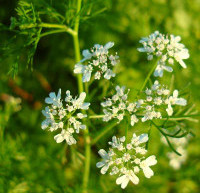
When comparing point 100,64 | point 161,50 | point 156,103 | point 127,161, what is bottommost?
point 127,161

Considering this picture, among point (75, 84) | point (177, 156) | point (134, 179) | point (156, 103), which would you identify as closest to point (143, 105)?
point (156, 103)

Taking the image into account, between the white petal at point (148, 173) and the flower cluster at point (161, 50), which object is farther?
the flower cluster at point (161, 50)

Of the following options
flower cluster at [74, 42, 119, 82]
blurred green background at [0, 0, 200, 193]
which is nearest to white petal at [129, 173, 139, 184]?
flower cluster at [74, 42, 119, 82]

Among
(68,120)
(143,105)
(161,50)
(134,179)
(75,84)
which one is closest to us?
(134,179)

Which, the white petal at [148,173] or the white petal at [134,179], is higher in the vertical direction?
the white petal at [148,173]

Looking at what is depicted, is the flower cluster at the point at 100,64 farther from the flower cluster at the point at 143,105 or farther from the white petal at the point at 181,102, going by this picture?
the white petal at the point at 181,102

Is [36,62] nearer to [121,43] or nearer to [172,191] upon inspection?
[121,43]

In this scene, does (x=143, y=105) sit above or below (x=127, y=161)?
above

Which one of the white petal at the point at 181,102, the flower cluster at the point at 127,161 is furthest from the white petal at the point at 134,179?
the white petal at the point at 181,102

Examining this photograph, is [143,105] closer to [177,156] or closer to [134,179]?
[134,179]
